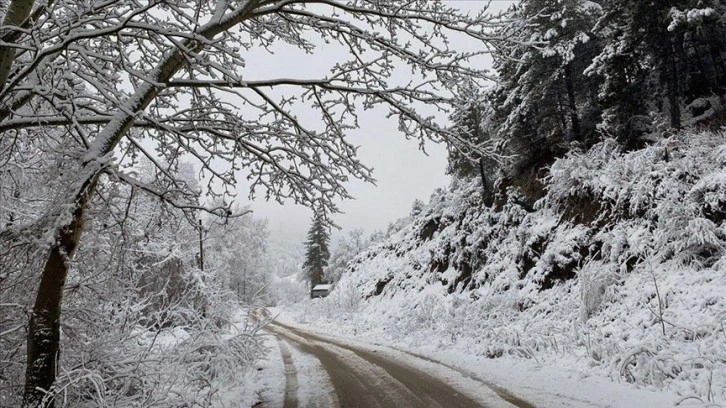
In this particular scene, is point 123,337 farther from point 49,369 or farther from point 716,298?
point 716,298

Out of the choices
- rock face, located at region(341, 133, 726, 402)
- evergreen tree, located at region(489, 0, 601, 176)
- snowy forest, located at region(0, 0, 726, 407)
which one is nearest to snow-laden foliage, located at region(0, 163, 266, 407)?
snowy forest, located at region(0, 0, 726, 407)

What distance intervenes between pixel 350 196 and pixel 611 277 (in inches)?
306

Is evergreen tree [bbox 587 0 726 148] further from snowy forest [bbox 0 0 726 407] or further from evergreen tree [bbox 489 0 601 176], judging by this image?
evergreen tree [bbox 489 0 601 176]

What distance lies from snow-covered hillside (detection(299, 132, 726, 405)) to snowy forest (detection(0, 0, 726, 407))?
6cm

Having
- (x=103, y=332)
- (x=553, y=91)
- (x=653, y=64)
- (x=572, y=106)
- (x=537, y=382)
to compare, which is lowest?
(x=537, y=382)

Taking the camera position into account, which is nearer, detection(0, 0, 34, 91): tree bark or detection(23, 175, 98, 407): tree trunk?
detection(0, 0, 34, 91): tree bark

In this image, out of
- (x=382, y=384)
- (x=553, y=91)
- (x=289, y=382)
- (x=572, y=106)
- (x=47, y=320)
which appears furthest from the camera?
(x=553, y=91)

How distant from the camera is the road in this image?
6.11 m

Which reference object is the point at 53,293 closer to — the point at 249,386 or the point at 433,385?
the point at 249,386

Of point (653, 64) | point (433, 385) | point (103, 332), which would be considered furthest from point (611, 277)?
point (103, 332)

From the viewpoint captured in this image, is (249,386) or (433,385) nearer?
(433,385)

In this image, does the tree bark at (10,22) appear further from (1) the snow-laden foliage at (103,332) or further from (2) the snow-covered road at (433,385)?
(2) the snow-covered road at (433,385)

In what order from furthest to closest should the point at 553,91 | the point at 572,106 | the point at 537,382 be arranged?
A: the point at 553,91 → the point at 572,106 → the point at 537,382

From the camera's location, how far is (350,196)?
4.95 metres
